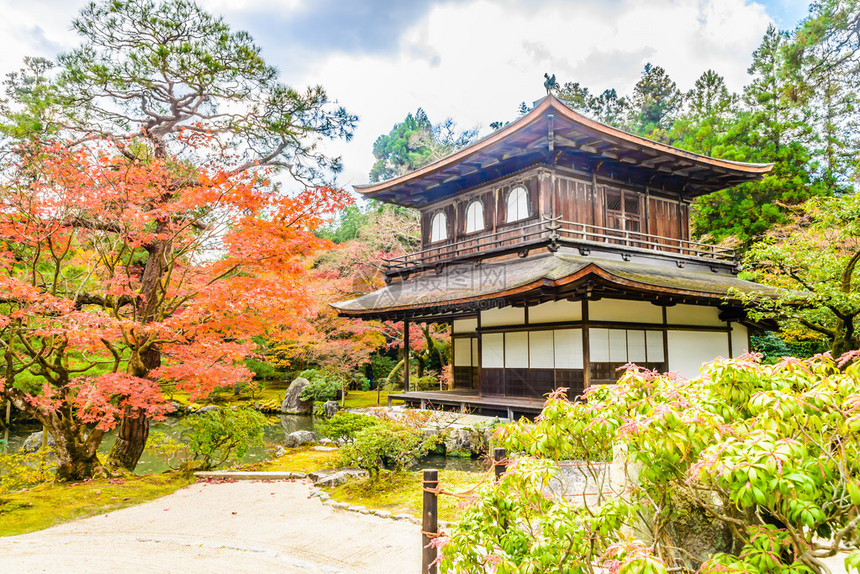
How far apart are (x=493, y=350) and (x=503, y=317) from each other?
2.96 feet

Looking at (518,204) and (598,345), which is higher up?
(518,204)

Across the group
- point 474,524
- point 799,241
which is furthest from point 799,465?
point 799,241

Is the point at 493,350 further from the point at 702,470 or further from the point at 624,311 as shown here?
the point at 702,470

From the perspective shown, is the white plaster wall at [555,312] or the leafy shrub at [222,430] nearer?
the leafy shrub at [222,430]

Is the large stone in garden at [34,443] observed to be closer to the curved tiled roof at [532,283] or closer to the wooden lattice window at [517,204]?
the curved tiled roof at [532,283]

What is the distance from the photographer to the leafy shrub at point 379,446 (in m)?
7.89

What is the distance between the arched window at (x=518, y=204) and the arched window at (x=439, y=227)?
281cm

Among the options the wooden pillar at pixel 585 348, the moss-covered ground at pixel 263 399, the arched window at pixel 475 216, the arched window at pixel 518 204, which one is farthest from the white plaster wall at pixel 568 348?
the moss-covered ground at pixel 263 399

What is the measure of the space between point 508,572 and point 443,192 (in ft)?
49.3

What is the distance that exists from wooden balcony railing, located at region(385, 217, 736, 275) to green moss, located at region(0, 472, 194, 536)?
8.83 m

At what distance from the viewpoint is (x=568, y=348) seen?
38.8 feet

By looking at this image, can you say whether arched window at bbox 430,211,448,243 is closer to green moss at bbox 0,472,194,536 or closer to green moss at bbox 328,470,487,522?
green moss at bbox 328,470,487,522

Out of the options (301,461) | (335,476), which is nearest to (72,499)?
(335,476)

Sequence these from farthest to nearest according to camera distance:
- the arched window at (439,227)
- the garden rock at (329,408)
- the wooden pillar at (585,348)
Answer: the garden rock at (329,408) → the arched window at (439,227) → the wooden pillar at (585,348)
